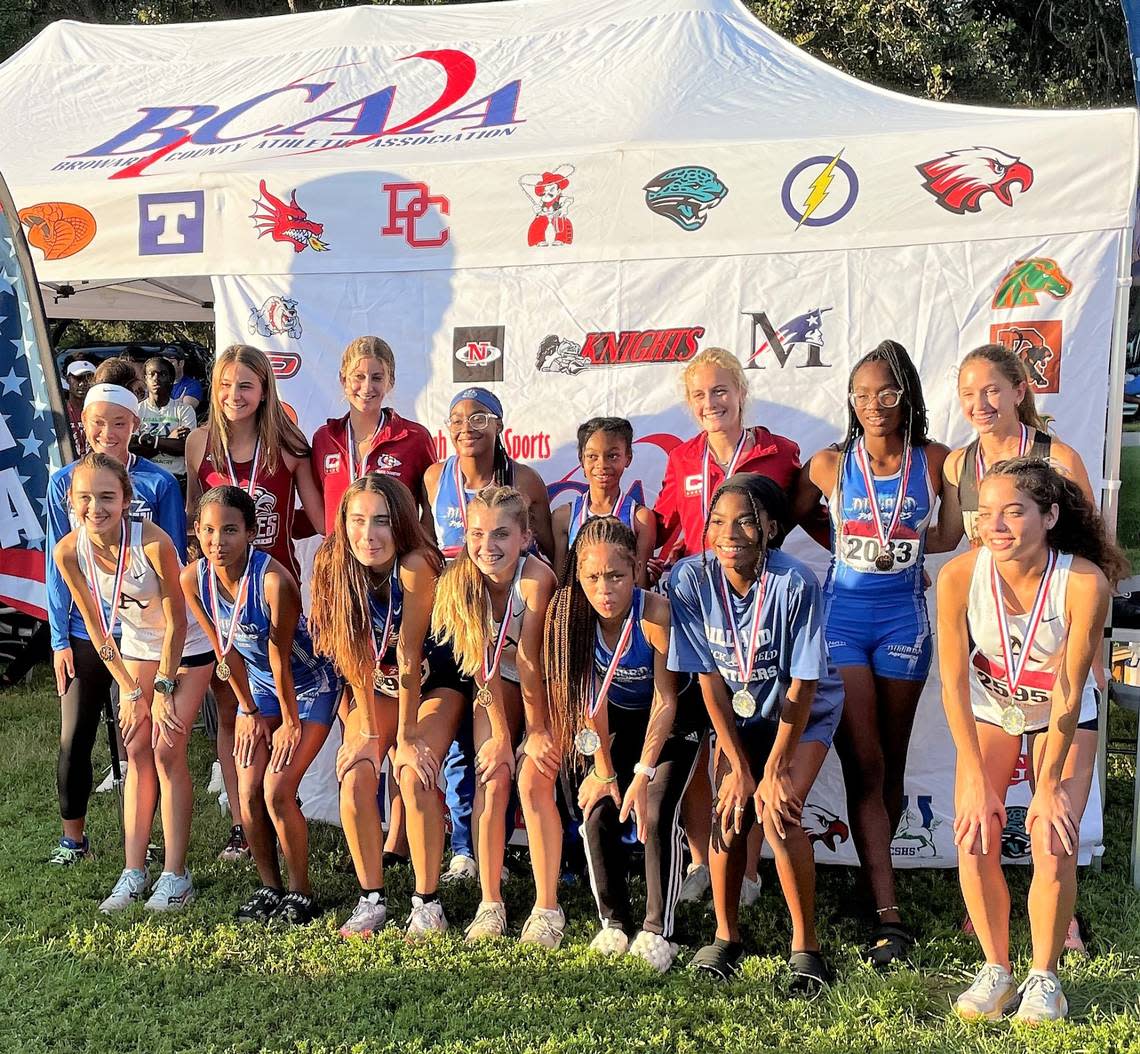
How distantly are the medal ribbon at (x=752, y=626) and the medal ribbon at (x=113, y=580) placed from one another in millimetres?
2039

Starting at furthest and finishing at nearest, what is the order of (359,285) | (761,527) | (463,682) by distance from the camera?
(359,285) → (463,682) → (761,527)

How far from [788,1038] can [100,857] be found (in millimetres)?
2707

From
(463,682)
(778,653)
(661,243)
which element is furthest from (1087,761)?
(661,243)

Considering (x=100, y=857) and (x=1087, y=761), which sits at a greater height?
(x=1087, y=761)

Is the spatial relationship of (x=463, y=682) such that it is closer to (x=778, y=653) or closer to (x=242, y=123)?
(x=778, y=653)

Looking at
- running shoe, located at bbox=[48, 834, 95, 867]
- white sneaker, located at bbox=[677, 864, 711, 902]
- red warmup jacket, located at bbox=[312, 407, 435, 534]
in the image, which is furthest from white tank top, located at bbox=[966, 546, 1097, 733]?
running shoe, located at bbox=[48, 834, 95, 867]

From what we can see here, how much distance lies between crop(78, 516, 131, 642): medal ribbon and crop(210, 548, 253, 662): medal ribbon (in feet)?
1.20

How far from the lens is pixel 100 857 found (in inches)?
167

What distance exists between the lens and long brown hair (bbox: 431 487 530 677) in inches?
134

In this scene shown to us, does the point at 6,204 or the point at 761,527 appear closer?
the point at 761,527

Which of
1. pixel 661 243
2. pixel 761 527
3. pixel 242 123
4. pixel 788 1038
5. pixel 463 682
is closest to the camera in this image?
pixel 788 1038

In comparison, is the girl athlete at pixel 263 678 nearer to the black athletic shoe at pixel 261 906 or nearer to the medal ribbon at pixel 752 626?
the black athletic shoe at pixel 261 906

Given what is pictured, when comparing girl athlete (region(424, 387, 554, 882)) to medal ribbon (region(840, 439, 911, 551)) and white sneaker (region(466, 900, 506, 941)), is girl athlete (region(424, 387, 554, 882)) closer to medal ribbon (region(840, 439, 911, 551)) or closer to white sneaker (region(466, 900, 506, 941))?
white sneaker (region(466, 900, 506, 941))

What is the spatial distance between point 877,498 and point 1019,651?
2.31 ft
